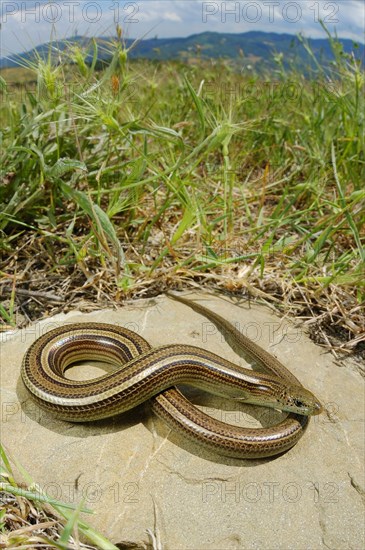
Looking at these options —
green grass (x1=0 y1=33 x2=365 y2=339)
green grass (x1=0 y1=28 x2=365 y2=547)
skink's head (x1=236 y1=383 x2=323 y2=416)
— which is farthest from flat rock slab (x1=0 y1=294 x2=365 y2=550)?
green grass (x1=0 y1=33 x2=365 y2=339)

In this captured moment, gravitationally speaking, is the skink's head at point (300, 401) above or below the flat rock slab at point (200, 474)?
above

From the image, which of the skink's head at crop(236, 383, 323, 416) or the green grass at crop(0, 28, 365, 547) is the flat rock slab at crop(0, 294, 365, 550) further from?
the green grass at crop(0, 28, 365, 547)

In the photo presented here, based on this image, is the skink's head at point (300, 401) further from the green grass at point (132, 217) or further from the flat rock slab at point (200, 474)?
the green grass at point (132, 217)

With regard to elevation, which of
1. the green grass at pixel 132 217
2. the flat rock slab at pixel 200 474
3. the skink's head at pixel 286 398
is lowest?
the flat rock slab at pixel 200 474

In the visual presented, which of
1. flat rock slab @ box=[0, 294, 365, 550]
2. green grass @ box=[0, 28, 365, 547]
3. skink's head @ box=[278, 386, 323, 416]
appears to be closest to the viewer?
flat rock slab @ box=[0, 294, 365, 550]

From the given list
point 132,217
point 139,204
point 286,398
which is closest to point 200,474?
point 286,398

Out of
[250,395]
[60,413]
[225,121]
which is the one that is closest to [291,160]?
[225,121]

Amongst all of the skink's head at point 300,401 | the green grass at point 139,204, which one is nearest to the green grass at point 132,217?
the green grass at point 139,204

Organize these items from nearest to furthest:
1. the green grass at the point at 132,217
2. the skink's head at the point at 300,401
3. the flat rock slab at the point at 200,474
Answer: the flat rock slab at the point at 200,474
the skink's head at the point at 300,401
the green grass at the point at 132,217

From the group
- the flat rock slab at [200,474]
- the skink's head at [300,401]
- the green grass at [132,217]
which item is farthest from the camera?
the green grass at [132,217]
